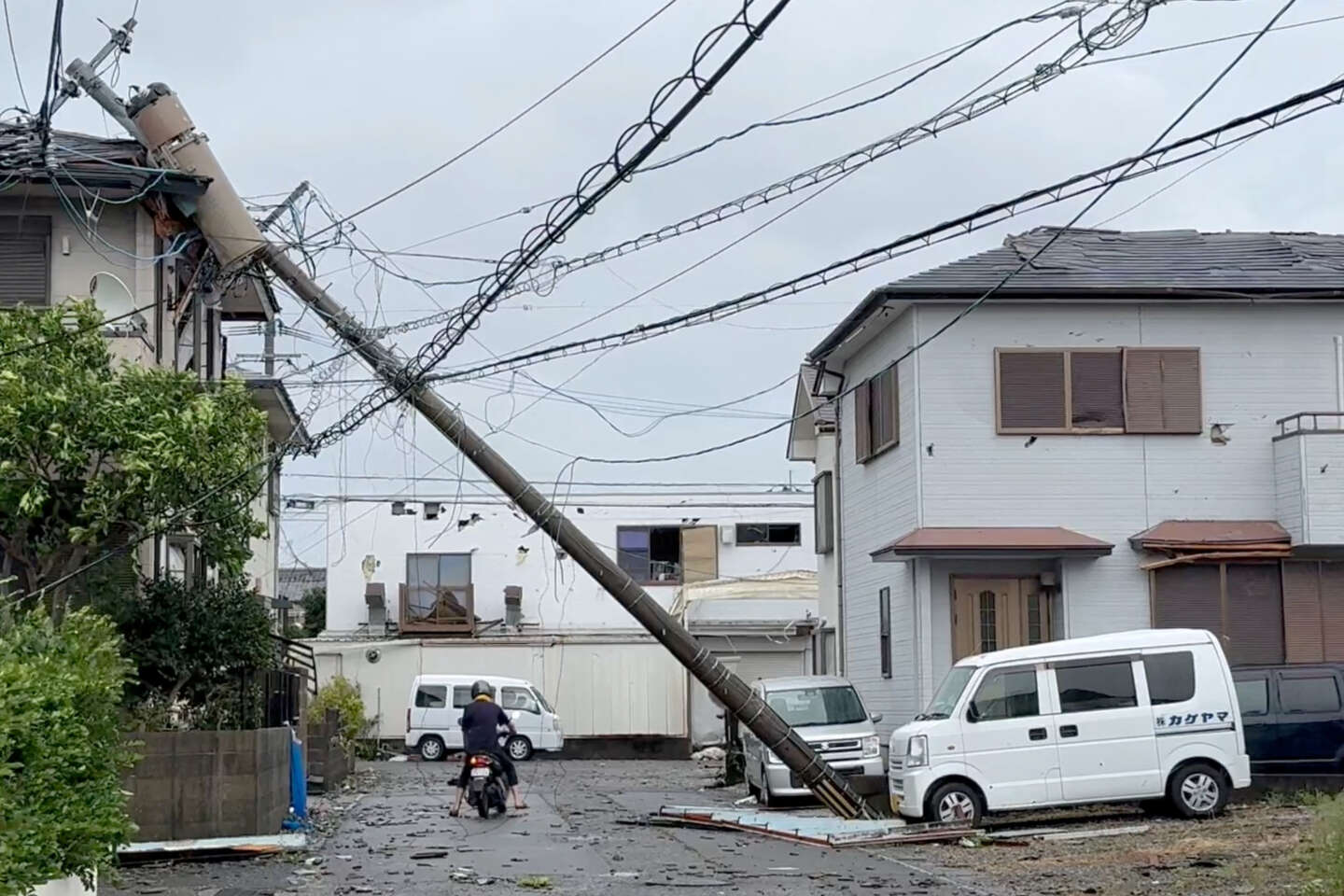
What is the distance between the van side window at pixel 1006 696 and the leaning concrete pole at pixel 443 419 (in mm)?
2633

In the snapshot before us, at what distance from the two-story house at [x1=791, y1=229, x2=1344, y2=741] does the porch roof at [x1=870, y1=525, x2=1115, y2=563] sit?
7cm

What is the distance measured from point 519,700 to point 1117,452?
860 inches

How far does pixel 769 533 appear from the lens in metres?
50.7

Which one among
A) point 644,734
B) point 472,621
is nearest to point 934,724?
point 644,734

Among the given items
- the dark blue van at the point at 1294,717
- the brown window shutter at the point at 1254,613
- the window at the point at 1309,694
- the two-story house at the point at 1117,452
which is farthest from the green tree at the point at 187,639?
the brown window shutter at the point at 1254,613

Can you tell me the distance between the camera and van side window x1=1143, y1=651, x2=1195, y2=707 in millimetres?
19266

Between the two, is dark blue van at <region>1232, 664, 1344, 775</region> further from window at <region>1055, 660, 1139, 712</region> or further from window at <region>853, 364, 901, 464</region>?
window at <region>853, 364, 901, 464</region>

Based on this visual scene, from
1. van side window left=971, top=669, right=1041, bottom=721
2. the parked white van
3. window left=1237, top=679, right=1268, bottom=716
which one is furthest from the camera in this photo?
window left=1237, top=679, right=1268, bottom=716

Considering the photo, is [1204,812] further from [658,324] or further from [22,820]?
[22,820]

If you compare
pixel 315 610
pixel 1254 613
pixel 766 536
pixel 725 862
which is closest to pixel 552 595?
pixel 766 536

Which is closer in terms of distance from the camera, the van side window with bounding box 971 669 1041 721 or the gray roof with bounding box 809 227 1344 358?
the van side window with bounding box 971 669 1041 721

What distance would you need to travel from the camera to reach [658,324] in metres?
15.9

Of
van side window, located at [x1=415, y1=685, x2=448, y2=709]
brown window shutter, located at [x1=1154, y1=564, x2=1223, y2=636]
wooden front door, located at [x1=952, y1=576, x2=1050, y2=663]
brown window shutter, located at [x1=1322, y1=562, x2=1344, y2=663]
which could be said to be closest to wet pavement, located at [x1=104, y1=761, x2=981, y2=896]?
wooden front door, located at [x1=952, y1=576, x2=1050, y2=663]

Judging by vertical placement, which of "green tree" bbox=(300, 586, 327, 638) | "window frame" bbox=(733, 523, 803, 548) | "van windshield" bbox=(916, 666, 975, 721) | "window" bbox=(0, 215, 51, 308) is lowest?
"van windshield" bbox=(916, 666, 975, 721)
